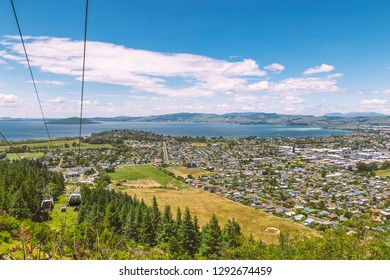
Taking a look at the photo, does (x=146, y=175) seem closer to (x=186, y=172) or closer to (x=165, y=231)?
(x=186, y=172)

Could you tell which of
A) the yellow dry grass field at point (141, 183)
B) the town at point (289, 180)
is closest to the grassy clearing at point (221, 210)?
the town at point (289, 180)

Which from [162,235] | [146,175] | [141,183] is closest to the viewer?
[162,235]

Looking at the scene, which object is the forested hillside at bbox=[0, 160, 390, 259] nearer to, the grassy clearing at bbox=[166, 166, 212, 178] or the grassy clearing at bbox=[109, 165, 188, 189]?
the grassy clearing at bbox=[109, 165, 188, 189]

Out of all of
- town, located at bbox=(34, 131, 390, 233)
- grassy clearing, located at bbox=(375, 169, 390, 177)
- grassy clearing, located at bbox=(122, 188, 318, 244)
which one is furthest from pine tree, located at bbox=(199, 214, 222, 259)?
grassy clearing, located at bbox=(375, 169, 390, 177)

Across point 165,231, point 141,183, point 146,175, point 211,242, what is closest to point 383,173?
point 146,175

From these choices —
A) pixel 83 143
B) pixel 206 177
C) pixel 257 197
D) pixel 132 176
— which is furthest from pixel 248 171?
pixel 83 143

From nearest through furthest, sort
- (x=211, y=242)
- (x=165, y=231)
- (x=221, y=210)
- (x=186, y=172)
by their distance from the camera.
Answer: (x=211, y=242) → (x=165, y=231) → (x=221, y=210) → (x=186, y=172)
